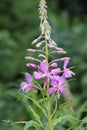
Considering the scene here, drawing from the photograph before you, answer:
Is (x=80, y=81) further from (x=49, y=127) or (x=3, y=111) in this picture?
(x=49, y=127)

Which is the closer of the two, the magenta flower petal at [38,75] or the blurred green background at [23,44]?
the magenta flower petal at [38,75]

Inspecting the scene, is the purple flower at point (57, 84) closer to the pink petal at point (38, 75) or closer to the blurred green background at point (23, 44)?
the pink petal at point (38, 75)

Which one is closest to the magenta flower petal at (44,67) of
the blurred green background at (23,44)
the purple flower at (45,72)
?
the purple flower at (45,72)

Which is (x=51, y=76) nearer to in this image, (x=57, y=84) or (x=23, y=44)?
(x=57, y=84)

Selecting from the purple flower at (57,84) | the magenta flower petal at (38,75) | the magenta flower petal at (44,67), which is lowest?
the purple flower at (57,84)

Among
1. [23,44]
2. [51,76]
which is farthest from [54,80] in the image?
[23,44]

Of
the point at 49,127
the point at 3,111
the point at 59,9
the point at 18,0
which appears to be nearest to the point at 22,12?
the point at 18,0

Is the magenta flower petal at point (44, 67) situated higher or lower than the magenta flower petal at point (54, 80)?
higher

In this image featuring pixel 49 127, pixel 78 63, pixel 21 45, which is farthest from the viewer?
pixel 21 45
